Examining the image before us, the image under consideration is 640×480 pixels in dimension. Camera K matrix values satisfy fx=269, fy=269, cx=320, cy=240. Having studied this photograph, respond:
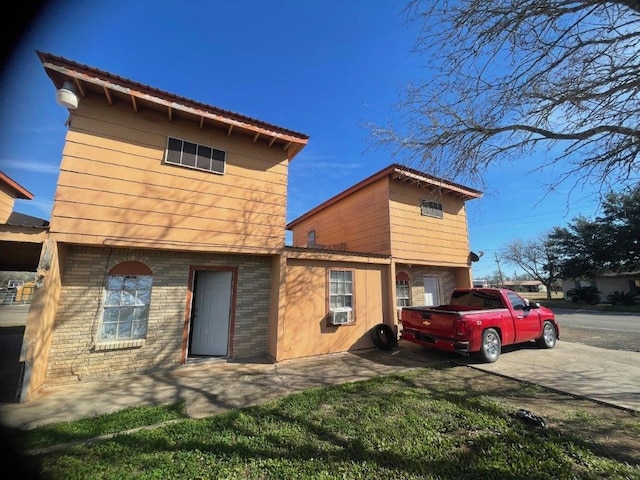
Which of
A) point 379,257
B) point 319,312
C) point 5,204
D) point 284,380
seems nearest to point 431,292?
point 379,257

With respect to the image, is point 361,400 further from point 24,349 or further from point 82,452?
point 24,349

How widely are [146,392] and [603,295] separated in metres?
46.2

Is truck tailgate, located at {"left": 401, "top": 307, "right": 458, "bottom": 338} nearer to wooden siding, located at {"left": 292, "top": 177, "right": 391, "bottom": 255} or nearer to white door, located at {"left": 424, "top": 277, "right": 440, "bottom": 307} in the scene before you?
wooden siding, located at {"left": 292, "top": 177, "right": 391, "bottom": 255}

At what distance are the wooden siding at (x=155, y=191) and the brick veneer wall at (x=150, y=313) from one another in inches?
27.2

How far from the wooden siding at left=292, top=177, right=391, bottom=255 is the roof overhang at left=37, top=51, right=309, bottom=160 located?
13.4 feet

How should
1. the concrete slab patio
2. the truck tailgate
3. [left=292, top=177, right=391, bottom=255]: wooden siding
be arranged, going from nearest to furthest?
the concrete slab patio, the truck tailgate, [left=292, top=177, right=391, bottom=255]: wooden siding

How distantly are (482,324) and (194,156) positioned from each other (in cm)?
828

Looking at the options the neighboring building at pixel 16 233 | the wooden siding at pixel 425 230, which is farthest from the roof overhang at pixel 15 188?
the wooden siding at pixel 425 230

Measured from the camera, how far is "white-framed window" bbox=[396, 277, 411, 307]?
1050 cm

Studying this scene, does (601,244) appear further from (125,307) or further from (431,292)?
(125,307)

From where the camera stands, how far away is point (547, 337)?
8.33 meters

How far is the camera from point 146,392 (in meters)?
4.98

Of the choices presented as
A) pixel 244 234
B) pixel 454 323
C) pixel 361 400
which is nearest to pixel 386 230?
pixel 454 323

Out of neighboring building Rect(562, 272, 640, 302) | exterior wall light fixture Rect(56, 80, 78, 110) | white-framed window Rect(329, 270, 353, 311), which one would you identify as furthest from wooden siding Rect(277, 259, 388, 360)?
neighboring building Rect(562, 272, 640, 302)
